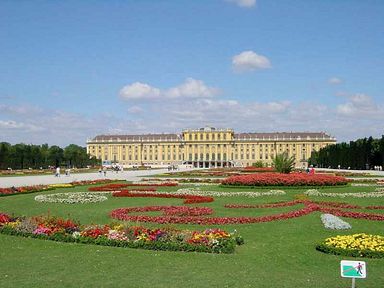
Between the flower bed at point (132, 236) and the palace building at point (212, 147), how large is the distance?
113711 millimetres

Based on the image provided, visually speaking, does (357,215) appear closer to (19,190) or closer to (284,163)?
(19,190)

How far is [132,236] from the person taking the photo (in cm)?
955

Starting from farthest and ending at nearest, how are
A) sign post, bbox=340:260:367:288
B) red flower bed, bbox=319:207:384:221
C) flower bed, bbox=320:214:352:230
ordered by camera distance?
red flower bed, bbox=319:207:384:221, flower bed, bbox=320:214:352:230, sign post, bbox=340:260:367:288

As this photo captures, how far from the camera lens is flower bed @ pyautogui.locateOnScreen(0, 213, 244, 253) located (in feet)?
29.5

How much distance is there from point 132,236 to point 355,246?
4.05 meters

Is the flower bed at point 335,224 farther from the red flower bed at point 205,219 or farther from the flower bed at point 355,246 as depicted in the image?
the flower bed at point 355,246

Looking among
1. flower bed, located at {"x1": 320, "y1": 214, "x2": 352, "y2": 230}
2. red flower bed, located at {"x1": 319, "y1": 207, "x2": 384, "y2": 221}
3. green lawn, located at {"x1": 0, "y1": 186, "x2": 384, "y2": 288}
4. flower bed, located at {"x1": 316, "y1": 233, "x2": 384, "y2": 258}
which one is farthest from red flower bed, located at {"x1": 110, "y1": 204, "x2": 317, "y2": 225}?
flower bed, located at {"x1": 316, "y1": 233, "x2": 384, "y2": 258}

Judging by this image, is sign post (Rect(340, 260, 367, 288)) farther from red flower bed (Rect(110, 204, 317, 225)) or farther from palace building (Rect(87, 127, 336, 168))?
palace building (Rect(87, 127, 336, 168))

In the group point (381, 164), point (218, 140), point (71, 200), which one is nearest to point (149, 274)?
point (71, 200)

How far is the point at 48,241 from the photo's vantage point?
9953mm

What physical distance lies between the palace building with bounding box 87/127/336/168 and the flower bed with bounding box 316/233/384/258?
379 feet

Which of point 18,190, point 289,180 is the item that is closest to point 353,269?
point 289,180

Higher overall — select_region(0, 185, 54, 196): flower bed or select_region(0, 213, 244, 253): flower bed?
select_region(0, 185, 54, 196): flower bed

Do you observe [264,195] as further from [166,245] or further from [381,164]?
[381,164]
